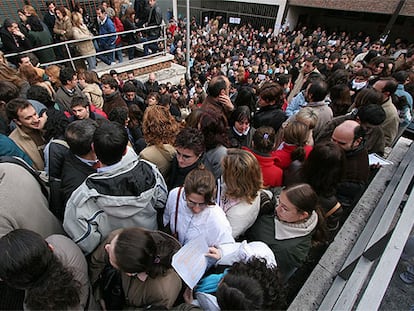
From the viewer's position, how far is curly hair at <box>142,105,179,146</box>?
2344mm

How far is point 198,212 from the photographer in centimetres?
172

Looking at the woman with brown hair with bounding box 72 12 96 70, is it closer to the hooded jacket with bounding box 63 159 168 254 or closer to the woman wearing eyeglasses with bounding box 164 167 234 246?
the hooded jacket with bounding box 63 159 168 254

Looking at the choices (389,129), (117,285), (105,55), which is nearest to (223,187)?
(117,285)

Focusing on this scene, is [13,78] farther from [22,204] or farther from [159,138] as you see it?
[22,204]

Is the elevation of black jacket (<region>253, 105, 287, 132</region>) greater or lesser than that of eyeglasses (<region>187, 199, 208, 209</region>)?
lesser

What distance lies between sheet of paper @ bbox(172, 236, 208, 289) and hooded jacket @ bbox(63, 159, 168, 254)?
1.56 ft

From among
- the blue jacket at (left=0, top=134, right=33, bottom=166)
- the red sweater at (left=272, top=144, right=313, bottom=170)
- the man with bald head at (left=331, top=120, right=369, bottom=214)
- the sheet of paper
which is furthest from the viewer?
the red sweater at (left=272, top=144, right=313, bottom=170)

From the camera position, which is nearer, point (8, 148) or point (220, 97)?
point (8, 148)

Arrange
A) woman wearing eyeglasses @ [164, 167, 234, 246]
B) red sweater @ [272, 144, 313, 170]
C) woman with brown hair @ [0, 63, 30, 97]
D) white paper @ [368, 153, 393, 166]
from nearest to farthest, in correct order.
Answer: woman wearing eyeglasses @ [164, 167, 234, 246], red sweater @ [272, 144, 313, 170], white paper @ [368, 153, 393, 166], woman with brown hair @ [0, 63, 30, 97]

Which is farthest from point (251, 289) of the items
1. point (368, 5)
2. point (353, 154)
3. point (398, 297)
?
point (368, 5)

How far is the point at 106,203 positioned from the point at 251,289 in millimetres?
1041

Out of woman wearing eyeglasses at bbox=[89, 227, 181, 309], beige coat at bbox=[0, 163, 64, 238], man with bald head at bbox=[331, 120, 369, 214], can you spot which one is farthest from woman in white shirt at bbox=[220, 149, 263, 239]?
beige coat at bbox=[0, 163, 64, 238]

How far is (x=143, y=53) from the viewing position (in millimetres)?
8789

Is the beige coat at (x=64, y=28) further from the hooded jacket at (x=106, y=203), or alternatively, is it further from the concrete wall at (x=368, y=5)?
the concrete wall at (x=368, y=5)
